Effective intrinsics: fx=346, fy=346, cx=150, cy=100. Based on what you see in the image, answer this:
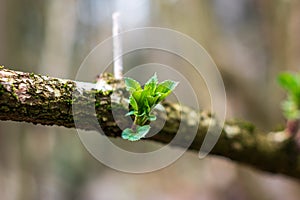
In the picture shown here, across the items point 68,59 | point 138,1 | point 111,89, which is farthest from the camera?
point 138,1

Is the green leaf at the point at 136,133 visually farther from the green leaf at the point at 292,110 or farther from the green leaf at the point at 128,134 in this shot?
the green leaf at the point at 292,110

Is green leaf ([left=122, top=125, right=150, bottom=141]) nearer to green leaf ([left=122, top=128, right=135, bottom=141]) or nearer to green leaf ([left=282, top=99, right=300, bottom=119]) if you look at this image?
green leaf ([left=122, top=128, right=135, bottom=141])

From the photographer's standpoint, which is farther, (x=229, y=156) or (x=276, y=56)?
(x=276, y=56)

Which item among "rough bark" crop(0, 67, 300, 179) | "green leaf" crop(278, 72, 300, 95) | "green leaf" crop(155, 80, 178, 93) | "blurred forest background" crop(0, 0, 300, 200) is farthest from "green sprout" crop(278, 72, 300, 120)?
"blurred forest background" crop(0, 0, 300, 200)

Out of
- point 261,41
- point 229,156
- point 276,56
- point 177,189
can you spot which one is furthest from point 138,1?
point 229,156

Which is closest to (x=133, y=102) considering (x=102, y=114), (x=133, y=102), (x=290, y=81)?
(x=133, y=102)

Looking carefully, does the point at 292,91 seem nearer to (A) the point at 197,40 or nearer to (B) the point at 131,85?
(B) the point at 131,85

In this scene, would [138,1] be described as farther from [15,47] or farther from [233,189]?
[233,189]
